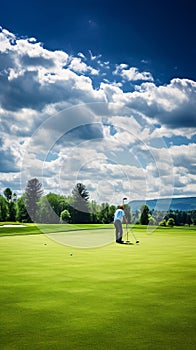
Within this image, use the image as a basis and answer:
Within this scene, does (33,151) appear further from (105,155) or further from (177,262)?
(177,262)

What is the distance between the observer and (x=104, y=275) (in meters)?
12.4

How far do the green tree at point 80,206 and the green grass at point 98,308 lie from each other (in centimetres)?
6181

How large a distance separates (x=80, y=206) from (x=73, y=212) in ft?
49.5

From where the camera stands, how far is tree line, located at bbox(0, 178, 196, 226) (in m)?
74.9

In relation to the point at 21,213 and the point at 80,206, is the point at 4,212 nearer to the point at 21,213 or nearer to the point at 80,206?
the point at 21,213

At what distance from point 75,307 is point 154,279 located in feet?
13.1

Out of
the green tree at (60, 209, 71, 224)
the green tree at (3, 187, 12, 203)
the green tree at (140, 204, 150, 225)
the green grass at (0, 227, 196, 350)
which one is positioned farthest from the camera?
the green tree at (3, 187, 12, 203)

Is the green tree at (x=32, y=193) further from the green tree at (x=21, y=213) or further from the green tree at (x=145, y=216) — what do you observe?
the green tree at (x=145, y=216)

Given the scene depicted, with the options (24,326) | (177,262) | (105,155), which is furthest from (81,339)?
(105,155)

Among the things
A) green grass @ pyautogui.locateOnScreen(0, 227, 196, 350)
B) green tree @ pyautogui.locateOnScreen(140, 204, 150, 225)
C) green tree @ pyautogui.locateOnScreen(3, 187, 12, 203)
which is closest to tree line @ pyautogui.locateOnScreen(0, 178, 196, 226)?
green tree @ pyautogui.locateOnScreen(140, 204, 150, 225)

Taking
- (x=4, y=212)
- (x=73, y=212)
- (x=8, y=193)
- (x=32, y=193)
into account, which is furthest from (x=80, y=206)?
(x=8, y=193)

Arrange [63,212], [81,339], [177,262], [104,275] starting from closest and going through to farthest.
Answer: [81,339], [104,275], [177,262], [63,212]

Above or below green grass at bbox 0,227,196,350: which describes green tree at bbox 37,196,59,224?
above

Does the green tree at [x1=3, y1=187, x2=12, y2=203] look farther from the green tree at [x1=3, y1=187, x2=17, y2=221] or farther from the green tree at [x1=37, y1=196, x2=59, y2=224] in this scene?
the green tree at [x1=37, y1=196, x2=59, y2=224]
